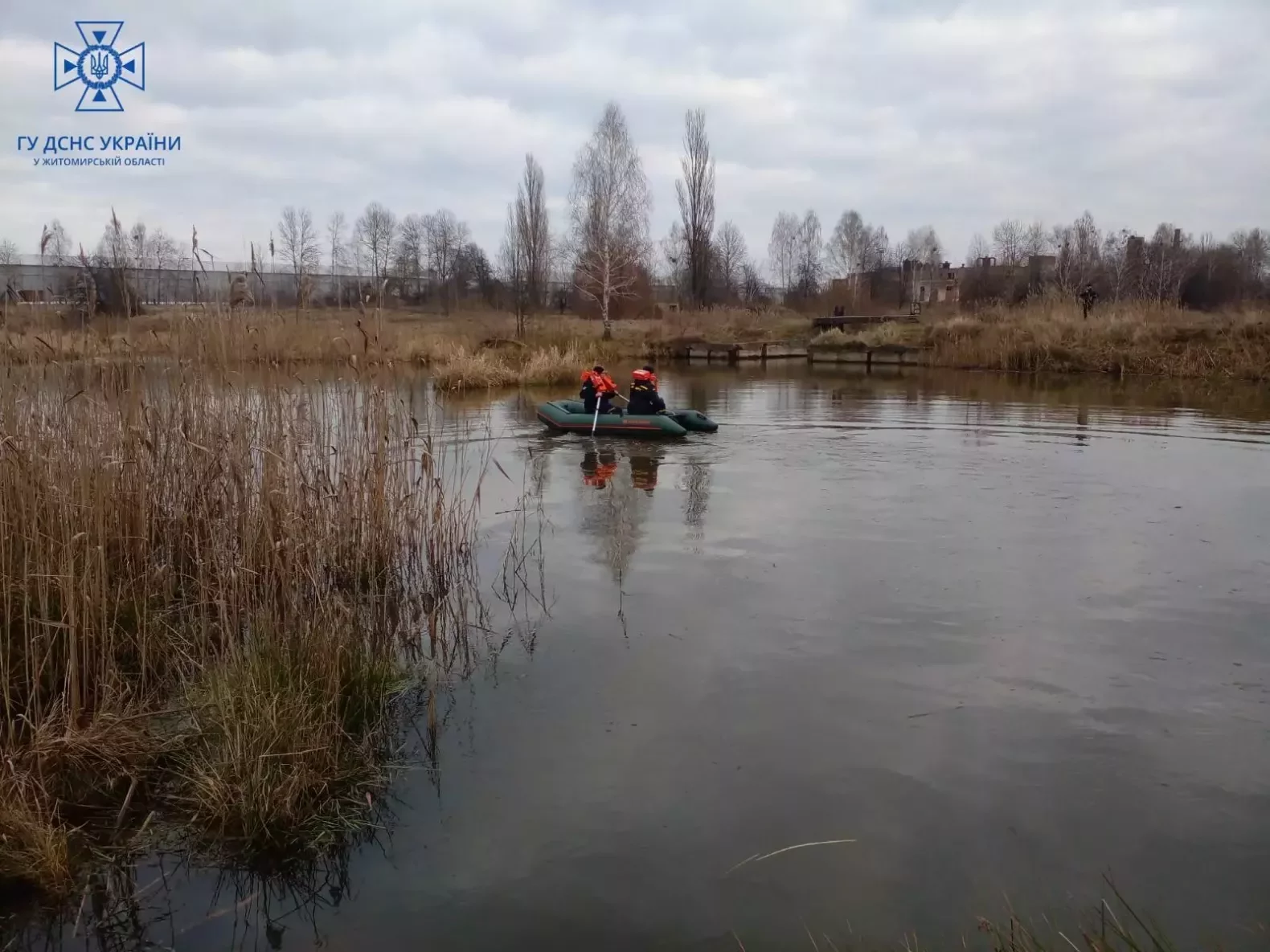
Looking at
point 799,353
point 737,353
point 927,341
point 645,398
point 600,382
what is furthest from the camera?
point 799,353

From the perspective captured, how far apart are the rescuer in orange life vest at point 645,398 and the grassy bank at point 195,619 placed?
6.80 metres

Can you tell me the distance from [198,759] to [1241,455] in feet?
37.1

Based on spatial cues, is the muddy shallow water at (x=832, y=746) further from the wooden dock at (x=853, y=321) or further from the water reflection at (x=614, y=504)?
the wooden dock at (x=853, y=321)

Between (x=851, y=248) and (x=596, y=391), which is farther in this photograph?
(x=851, y=248)

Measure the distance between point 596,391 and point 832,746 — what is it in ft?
28.7

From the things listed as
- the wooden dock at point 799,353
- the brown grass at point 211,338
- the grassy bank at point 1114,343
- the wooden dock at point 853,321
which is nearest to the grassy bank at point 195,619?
the brown grass at point 211,338

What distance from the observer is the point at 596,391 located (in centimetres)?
1204

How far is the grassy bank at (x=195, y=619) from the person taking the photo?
121 inches

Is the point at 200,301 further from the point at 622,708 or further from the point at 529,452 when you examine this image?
the point at 529,452

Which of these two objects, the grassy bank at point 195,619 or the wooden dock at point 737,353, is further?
the wooden dock at point 737,353

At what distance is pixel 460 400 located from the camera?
1627cm

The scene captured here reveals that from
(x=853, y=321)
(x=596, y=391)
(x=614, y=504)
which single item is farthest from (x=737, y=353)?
(x=614, y=504)

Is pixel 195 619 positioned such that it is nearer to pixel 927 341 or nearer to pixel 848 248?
pixel 927 341

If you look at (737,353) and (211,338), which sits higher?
(737,353)
